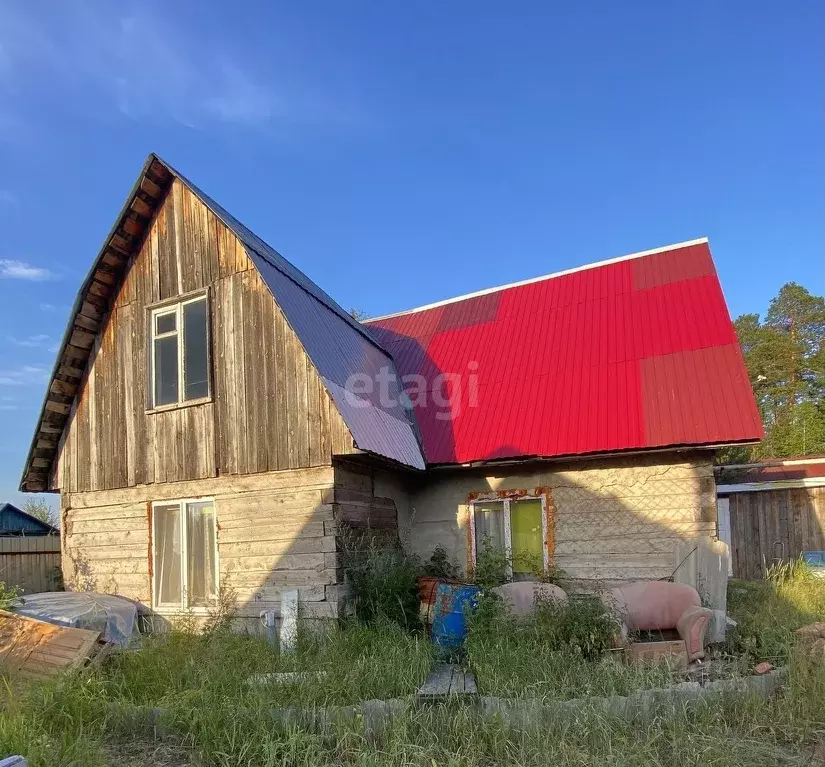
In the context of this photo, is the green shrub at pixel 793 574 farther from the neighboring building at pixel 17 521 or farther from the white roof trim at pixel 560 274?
the neighboring building at pixel 17 521

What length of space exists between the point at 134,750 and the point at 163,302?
6.66 meters

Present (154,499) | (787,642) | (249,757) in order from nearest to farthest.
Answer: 1. (249,757)
2. (787,642)
3. (154,499)

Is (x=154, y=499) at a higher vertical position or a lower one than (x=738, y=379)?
lower

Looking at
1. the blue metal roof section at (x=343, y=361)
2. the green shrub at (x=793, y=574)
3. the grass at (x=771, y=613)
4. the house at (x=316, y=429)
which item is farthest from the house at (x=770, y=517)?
the blue metal roof section at (x=343, y=361)

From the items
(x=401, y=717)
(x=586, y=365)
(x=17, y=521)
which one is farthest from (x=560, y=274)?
(x=17, y=521)

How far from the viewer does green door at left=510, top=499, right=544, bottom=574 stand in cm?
964

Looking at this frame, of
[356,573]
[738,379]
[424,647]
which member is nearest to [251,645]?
[356,573]

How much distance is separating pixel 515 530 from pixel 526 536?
0.19 metres

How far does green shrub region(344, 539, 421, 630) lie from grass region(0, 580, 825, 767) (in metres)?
0.85

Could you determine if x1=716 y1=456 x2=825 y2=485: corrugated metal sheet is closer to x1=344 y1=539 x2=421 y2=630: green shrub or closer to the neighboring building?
x1=344 y1=539 x2=421 y2=630: green shrub

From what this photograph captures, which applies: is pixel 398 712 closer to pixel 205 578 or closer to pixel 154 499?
pixel 205 578

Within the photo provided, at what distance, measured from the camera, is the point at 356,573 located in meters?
8.45

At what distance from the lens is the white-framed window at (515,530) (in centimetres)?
962

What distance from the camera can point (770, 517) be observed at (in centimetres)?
1481
